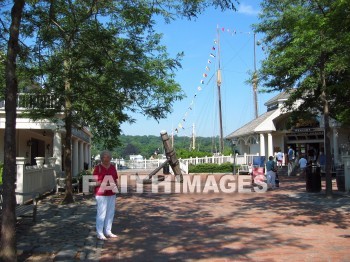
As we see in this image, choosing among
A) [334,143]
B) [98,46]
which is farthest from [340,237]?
[334,143]

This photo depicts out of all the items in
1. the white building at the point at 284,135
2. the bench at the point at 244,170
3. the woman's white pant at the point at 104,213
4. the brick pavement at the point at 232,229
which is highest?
the white building at the point at 284,135

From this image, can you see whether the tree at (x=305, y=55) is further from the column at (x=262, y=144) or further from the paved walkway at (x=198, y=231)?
the column at (x=262, y=144)

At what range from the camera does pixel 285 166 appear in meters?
29.6

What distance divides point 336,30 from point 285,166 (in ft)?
68.4

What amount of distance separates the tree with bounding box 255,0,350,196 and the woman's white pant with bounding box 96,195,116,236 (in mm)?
6171

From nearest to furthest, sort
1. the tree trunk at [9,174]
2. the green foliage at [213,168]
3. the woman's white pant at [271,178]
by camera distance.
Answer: the tree trunk at [9,174] → the woman's white pant at [271,178] → the green foliage at [213,168]

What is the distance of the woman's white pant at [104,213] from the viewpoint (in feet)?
27.0

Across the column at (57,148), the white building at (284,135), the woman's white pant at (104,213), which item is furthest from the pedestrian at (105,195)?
the white building at (284,135)

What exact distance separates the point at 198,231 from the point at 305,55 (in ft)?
24.9

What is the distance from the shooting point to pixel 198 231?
8969 millimetres

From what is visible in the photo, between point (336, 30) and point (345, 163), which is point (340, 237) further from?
point (345, 163)

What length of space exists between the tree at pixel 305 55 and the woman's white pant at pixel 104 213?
6171 mm

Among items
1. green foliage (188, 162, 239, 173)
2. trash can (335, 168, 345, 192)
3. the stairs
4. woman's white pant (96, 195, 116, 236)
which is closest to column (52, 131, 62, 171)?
woman's white pant (96, 195, 116, 236)

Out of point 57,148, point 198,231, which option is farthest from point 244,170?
point 198,231
